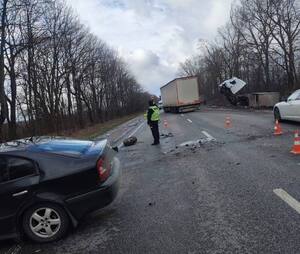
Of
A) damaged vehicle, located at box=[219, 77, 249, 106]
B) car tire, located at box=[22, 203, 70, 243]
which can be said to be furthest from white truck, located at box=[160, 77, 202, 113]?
car tire, located at box=[22, 203, 70, 243]

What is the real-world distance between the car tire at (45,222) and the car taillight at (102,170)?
2.27 ft

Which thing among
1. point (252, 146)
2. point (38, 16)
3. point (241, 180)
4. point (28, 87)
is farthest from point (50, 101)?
point (241, 180)

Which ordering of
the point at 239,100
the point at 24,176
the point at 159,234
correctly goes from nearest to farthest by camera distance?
the point at 159,234 → the point at 24,176 → the point at 239,100

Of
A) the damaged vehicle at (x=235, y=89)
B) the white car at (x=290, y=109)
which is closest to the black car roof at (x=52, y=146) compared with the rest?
the white car at (x=290, y=109)

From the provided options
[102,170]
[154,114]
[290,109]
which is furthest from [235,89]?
[102,170]

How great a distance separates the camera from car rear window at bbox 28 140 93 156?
5984mm

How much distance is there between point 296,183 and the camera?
7.14m

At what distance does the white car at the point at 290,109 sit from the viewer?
17.0 m

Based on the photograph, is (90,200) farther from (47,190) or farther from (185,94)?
(185,94)

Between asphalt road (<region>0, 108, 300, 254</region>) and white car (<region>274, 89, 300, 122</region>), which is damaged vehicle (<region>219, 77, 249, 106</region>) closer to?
white car (<region>274, 89, 300, 122</region>)

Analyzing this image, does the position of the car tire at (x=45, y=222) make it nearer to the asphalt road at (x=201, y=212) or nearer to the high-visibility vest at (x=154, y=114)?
the asphalt road at (x=201, y=212)

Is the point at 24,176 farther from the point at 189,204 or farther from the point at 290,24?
the point at 290,24

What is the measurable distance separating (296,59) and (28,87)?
99.6ft

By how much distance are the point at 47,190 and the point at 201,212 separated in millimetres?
2165
